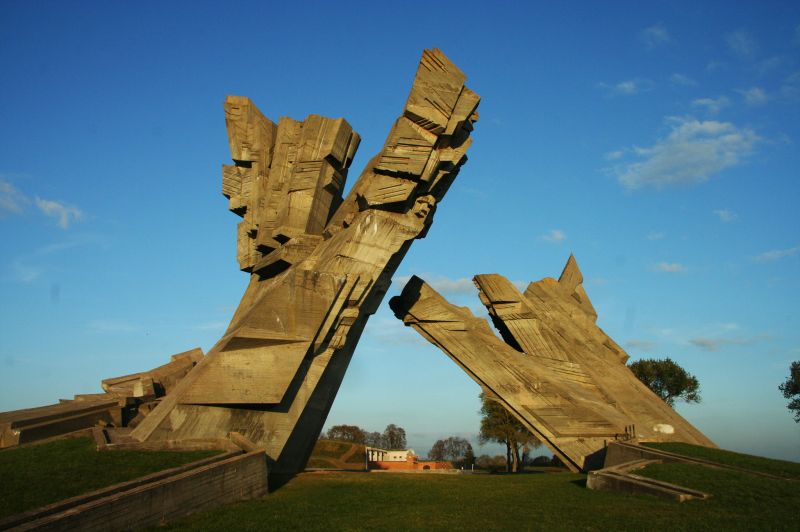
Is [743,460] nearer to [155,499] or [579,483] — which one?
[579,483]

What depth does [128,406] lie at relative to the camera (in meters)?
14.9

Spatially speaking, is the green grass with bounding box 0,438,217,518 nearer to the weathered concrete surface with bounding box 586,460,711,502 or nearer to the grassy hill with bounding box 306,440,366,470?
the weathered concrete surface with bounding box 586,460,711,502

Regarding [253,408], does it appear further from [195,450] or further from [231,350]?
[195,450]

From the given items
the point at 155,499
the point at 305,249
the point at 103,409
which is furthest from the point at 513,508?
the point at 103,409

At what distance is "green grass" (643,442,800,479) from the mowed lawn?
783 millimetres

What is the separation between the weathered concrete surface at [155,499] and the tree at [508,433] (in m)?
22.9

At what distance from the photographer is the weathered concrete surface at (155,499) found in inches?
213

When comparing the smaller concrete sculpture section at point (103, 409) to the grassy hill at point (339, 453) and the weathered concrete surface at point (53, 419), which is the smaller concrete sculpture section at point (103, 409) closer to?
the weathered concrete surface at point (53, 419)

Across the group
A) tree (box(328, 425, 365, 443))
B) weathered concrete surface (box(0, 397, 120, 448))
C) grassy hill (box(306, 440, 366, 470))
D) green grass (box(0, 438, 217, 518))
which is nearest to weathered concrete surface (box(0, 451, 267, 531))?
green grass (box(0, 438, 217, 518))

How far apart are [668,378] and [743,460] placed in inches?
988

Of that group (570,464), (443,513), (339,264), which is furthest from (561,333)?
(443,513)

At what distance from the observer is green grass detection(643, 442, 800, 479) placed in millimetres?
10016

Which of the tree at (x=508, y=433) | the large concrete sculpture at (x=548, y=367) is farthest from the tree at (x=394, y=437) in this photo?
the large concrete sculpture at (x=548, y=367)

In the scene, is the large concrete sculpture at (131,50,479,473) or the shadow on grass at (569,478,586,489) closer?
the large concrete sculpture at (131,50,479,473)
